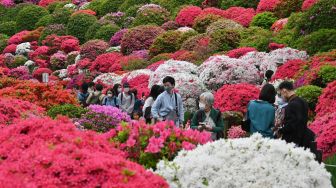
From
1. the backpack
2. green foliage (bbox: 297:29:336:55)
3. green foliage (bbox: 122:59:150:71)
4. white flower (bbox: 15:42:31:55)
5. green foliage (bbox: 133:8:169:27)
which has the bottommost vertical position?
white flower (bbox: 15:42:31:55)

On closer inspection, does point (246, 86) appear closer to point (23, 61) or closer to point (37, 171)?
point (37, 171)

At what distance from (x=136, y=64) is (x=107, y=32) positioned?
9048 millimetres

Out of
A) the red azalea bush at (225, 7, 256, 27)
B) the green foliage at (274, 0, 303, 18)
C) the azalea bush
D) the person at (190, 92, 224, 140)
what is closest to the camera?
the azalea bush

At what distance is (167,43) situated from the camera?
32.5 m

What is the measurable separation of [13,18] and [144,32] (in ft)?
58.0

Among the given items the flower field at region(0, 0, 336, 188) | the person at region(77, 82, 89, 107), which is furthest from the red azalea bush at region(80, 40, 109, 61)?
the person at region(77, 82, 89, 107)

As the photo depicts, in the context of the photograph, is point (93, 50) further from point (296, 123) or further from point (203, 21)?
point (296, 123)

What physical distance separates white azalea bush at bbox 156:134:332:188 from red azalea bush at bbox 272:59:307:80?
43.2 ft

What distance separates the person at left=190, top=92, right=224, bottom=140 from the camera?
11164 millimetres

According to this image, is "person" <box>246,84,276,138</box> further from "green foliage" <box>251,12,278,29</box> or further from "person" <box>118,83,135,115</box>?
"green foliage" <box>251,12,278,29</box>

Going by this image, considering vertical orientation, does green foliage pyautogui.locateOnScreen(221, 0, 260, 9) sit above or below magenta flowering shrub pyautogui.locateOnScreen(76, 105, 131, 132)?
below

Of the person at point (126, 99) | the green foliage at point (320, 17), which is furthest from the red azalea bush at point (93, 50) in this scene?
the person at point (126, 99)

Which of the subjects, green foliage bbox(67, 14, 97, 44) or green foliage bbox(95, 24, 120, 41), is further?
green foliage bbox(67, 14, 97, 44)

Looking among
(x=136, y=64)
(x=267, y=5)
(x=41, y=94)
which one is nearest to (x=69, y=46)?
(x=136, y=64)
